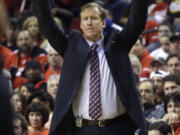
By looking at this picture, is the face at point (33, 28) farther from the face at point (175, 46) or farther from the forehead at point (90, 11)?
the forehead at point (90, 11)

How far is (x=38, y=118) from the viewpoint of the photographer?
7.01m

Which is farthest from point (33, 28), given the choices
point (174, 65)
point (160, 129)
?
point (160, 129)

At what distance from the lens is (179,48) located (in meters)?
9.02

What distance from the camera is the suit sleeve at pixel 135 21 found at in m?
4.45

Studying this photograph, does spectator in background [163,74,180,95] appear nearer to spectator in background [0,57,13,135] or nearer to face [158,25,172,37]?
face [158,25,172,37]

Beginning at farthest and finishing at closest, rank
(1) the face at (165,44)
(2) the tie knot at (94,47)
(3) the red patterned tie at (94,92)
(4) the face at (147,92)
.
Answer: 1. (1) the face at (165,44)
2. (4) the face at (147,92)
3. (2) the tie knot at (94,47)
4. (3) the red patterned tie at (94,92)

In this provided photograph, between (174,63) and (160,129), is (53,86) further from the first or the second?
(160,129)

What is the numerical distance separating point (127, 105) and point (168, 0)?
765cm

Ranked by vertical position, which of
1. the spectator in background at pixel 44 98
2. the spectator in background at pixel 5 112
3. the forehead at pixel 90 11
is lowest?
the spectator in background at pixel 44 98

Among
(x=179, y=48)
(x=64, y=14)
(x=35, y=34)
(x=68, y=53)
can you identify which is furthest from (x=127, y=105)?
(x=64, y=14)

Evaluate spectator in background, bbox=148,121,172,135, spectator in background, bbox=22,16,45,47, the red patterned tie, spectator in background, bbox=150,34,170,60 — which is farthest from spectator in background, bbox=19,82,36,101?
the red patterned tie

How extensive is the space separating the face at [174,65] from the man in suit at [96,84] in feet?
11.3

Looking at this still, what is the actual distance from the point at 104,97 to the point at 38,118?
271 centimetres

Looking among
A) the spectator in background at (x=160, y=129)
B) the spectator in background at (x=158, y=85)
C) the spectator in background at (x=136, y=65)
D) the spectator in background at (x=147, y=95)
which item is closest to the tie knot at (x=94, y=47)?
the spectator in background at (x=160, y=129)
